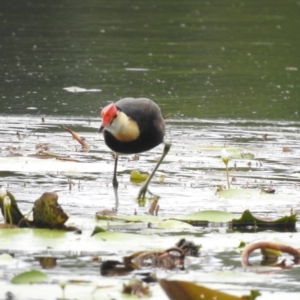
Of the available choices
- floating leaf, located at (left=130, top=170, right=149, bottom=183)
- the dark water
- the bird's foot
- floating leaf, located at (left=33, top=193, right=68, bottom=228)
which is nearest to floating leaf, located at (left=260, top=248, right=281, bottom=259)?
floating leaf, located at (left=33, top=193, right=68, bottom=228)

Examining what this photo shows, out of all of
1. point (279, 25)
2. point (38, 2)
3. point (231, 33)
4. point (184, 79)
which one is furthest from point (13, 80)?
point (38, 2)

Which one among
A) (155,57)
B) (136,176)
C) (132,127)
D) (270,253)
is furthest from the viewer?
(155,57)

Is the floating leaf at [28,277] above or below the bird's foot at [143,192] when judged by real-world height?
below

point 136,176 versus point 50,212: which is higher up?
point 136,176

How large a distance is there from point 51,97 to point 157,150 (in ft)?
12.8

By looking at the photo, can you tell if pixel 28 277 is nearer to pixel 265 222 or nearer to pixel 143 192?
pixel 265 222

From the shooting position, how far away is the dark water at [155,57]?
14.1 m

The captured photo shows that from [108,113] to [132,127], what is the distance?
1.34ft

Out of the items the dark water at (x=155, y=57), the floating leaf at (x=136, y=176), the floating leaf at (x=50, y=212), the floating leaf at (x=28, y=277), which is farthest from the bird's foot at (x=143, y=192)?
the dark water at (x=155, y=57)

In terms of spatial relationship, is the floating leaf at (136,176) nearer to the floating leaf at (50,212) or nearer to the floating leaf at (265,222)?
the floating leaf at (265,222)

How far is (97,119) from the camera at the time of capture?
493 inches

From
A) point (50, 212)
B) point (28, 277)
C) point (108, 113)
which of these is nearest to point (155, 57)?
point (108, 113)

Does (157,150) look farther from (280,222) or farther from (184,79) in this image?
(184,79)

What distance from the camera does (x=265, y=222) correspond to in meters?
6.81
